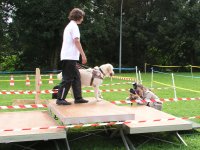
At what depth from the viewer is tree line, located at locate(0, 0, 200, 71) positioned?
111 feet

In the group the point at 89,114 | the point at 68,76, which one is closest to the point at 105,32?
the point at 68,76

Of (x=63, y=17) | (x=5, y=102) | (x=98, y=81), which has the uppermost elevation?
(x=63, y=17)

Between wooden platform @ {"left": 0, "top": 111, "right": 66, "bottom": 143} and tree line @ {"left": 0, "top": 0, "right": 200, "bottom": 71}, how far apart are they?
26179 mm

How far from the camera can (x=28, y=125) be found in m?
6.09

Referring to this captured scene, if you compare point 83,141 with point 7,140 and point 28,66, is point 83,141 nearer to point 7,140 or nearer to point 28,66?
point 7,140

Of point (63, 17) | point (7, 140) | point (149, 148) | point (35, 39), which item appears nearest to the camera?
point (7, 140)

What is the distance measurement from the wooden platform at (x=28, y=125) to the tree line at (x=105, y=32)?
26.2 meters

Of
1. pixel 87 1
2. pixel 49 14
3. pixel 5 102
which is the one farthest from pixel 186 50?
pixel 5 102

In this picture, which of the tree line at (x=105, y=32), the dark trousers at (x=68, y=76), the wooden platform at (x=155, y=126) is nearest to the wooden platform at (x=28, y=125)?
the dark trousers at (x=68, y=76)

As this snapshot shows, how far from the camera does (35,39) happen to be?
35.6 meters

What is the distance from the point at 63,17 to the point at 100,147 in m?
27.8

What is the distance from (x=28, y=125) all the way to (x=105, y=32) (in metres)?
31.0

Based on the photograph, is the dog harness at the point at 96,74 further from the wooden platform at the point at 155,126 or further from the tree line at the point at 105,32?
the tree line at the point at 105,32

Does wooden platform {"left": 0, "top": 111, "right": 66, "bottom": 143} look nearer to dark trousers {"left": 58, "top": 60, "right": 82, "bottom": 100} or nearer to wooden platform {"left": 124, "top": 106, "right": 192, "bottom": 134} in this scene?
dark trousers {"left": 58, "top": 60, "right": 82, "bottom": 100}
